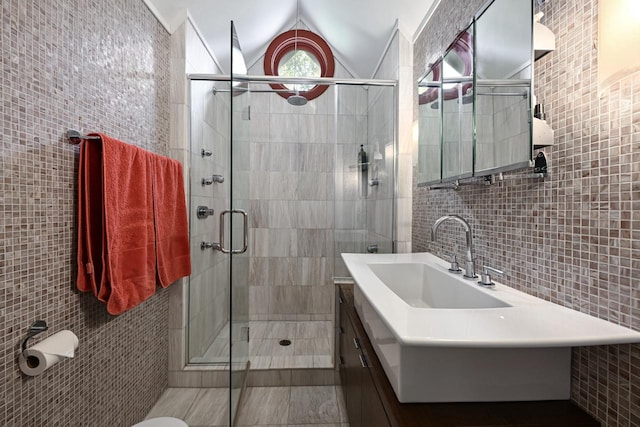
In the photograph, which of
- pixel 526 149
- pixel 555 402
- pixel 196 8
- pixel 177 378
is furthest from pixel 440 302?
pixel 196 8

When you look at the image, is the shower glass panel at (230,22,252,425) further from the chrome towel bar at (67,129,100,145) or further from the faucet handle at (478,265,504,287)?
the faucet handle at (478,265,504,287)

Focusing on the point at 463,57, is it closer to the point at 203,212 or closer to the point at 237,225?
the point at 237,225

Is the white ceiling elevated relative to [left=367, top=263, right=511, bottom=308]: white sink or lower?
elevated

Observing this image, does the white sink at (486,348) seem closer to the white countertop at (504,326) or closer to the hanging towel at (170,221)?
the white countertop at (504,326)

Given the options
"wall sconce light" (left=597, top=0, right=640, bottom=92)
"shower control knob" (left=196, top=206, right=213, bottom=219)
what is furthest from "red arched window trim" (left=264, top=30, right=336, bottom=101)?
"wall sconce light" (left=597, top=0, right=640, bottom=92)

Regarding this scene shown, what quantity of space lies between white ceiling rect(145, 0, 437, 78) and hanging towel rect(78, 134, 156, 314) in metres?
1.12

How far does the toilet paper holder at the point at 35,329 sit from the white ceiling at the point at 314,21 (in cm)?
180

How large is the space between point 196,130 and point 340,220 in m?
1.26

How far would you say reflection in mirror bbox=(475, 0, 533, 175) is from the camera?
3.15 feet

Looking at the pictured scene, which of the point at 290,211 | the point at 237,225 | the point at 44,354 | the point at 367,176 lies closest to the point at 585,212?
the point at 237,225

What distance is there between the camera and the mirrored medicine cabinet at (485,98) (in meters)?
0.98

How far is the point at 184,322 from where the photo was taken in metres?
2.04

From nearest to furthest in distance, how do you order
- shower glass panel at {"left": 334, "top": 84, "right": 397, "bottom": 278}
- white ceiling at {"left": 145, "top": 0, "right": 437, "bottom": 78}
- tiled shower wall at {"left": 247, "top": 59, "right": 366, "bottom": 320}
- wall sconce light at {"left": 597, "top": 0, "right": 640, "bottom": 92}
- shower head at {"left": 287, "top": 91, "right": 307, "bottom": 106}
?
wall sconce light at {"left": 597, "top": 0, "right": 640, "bottom": 92}
white ceiling at {"left": 145, "top": 0, "right": 437, "bottom": 78}
shower glass panel at {"left": 334, "top": 84, "right": 397, "bottom": 278}
shower head at {"left": 287, "top": 91, "right": 307, "bottom": 106}
tiled shower wall at {"left": 247, "top": 59, "right": 366, "bottom": 320}

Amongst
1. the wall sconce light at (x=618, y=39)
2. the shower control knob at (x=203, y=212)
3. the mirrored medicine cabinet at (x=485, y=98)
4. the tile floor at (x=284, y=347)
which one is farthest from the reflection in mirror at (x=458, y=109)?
the shower control knob at (x=203, y=212)
